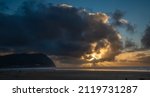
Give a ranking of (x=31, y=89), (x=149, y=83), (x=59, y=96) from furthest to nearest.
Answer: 1. (x=149, y=83)
2. (x=31, y=89)
3. (x=59, y=96)

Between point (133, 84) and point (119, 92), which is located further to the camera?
point (133, 84)

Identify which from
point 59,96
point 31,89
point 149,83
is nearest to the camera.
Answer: point 59,96

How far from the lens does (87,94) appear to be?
654 centimetres

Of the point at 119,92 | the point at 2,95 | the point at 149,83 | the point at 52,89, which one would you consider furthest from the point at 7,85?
the point at 149,83

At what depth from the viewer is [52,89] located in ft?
22.1

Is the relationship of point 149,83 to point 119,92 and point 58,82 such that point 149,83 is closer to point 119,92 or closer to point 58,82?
point 119,92

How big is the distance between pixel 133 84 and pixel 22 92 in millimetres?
2639

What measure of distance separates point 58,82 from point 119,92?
4.65ft

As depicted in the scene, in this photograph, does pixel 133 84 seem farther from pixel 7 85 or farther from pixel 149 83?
pixel 7 85

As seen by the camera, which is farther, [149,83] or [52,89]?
[149,83]

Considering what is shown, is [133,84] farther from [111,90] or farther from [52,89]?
[52,89]

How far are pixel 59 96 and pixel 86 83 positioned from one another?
0.83 metres

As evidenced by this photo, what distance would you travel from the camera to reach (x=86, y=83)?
6.95m

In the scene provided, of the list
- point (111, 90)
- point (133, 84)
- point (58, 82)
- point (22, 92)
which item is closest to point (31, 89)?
point (22, 92)
